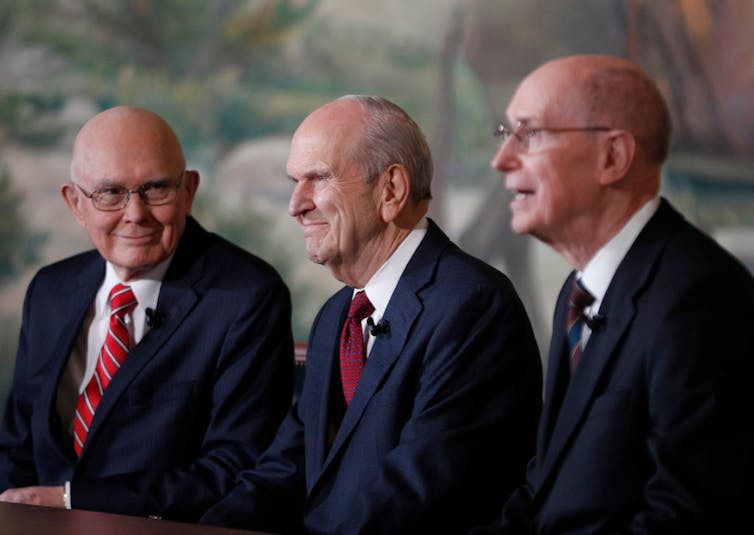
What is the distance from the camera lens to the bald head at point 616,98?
8.24 ft

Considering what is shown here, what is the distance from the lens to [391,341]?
309 cm

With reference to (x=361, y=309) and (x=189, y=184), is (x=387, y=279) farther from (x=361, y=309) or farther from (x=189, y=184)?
(x=189, y=184)

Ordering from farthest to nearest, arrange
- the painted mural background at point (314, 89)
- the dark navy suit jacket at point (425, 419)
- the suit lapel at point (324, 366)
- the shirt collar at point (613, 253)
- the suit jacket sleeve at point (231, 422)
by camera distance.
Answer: the painted mural background at point (314, 89) → the suit jacket sleeve at point (231, 422) → the suit lapel at point (324, 366) → the dark navy suit jacket at point (425, 419) → the shirt collar at point (613, 253)

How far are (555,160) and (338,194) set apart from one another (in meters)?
0.81

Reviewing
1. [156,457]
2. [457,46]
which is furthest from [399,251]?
[457,46]

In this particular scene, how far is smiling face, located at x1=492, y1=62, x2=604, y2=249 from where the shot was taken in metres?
2.54

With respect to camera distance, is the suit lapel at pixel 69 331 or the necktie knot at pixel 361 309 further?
the suit lapel at pixel 69 331

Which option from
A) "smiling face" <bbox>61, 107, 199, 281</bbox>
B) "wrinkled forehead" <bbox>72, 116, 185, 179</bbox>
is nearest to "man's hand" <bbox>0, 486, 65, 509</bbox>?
"smiling face" <bbox>61, 107, 199, 281</bbox>

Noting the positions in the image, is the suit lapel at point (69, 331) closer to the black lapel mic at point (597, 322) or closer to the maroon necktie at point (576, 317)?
the maroon necktie at point (576, 317)

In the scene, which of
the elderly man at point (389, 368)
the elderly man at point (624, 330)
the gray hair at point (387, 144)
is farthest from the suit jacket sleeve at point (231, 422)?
the elderly man at point (624, 330)

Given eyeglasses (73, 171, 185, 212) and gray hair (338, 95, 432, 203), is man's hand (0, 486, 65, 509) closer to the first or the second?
eyeglasses (73, 171, 185, 212)

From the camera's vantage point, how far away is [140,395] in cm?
364

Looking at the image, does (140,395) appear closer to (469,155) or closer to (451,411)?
(451,411)

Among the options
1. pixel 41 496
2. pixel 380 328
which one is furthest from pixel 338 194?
pixel 41 496
